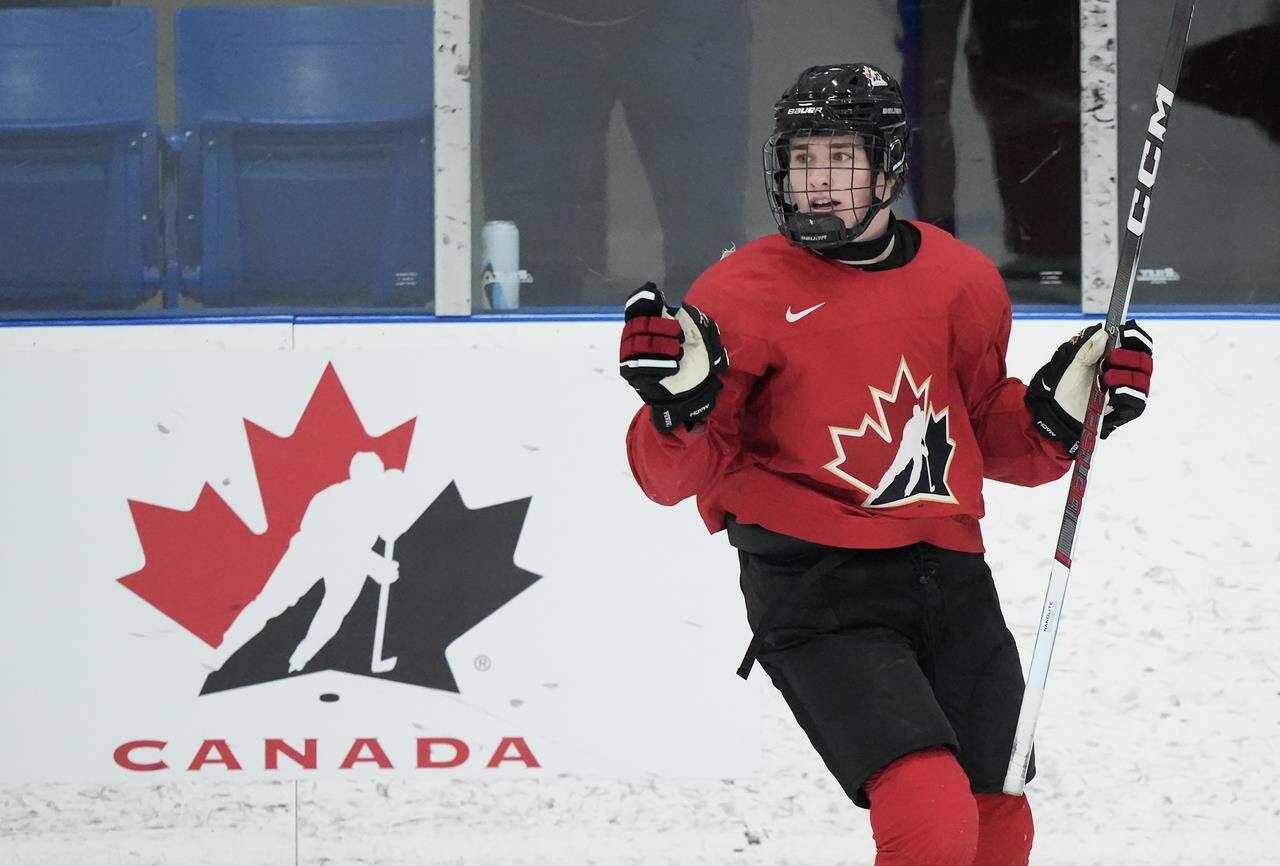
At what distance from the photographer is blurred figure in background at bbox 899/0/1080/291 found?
3.13m

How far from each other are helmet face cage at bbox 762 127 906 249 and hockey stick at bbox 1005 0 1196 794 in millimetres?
346

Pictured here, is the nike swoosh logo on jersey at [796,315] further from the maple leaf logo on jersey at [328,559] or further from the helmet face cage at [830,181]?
the maple leaf logo on jersey at [328,559]

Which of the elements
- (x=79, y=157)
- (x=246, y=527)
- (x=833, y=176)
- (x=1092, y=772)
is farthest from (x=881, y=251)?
(x=79, y=157)

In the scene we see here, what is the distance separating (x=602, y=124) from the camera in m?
3.17

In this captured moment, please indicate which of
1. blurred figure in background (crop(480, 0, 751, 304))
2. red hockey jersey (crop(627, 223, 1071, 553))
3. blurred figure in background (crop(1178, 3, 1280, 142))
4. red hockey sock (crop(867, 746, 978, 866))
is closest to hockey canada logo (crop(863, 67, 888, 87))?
red hockey jersey (crop(627, 223, 1071, 553))

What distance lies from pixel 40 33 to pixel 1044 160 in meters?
1.94

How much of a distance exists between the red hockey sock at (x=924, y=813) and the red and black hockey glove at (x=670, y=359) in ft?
1.55

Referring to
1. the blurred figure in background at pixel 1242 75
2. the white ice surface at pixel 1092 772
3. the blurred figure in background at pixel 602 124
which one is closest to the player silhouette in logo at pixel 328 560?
the white ice surface at pixel 1092 772

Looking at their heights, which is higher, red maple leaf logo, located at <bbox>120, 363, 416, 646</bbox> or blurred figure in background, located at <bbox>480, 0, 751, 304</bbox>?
blurred figure in background, located at <bbox>480, 0, 751, 304</bbox>

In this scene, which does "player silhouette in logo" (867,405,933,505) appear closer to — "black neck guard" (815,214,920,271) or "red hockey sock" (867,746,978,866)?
"black neck guard" (815,214,920,271)

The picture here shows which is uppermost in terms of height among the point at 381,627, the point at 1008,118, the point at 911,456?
the point at 1008,118

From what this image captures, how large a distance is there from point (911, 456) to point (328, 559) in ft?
4.53

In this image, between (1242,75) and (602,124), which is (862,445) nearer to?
(602,124)

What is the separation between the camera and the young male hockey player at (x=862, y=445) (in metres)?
1.99
